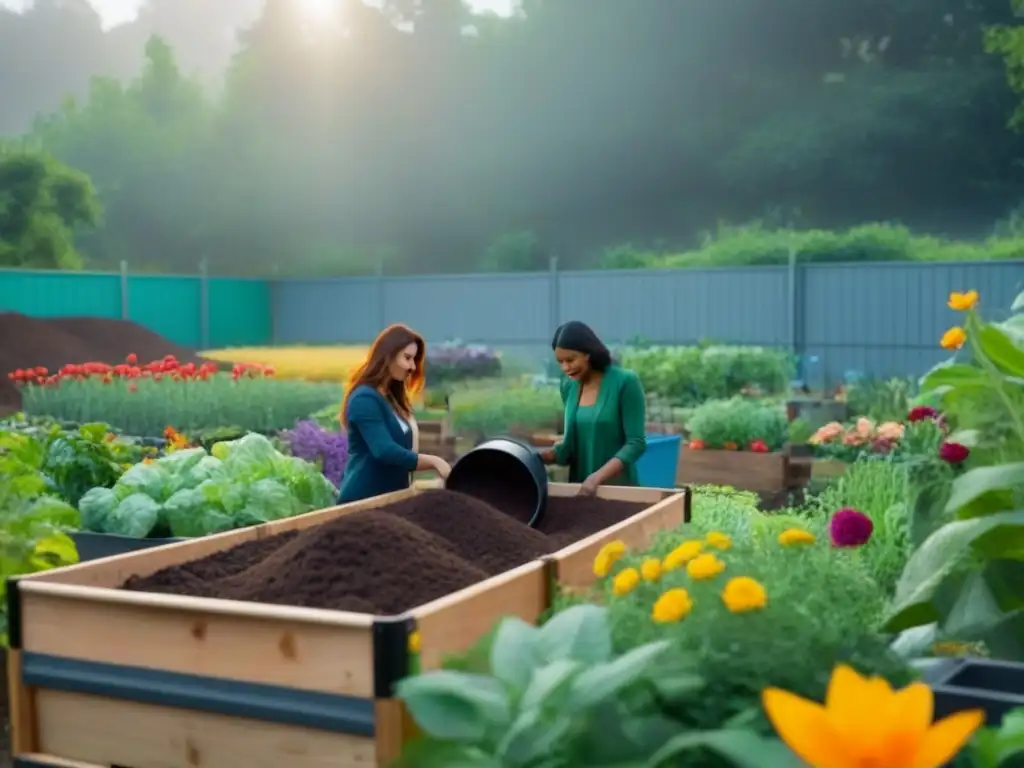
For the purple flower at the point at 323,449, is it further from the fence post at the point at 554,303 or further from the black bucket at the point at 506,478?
the fence post at the point at 554,303

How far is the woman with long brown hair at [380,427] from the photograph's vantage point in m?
4.22

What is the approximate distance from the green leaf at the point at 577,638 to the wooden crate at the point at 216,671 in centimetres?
48

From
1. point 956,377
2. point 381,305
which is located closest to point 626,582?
point 956,377

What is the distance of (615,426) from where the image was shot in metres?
4.63

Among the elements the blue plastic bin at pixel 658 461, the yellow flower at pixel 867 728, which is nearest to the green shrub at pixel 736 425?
the blue plastic bin at pixel 658 461

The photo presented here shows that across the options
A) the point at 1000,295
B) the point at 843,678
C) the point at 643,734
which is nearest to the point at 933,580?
the point at 643,734

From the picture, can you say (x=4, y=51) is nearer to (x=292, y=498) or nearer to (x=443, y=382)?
(x=443, y=382)

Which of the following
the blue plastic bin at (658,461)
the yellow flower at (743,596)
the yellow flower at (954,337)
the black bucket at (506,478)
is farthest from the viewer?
the blue plastic bin at (658,461)

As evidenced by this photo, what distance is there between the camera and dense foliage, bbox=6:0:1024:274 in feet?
102

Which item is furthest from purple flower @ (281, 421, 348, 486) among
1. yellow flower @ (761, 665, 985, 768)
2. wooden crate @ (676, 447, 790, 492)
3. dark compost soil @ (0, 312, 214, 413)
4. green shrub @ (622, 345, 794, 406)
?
dark compost soil @ (0, 312, 214, 413)

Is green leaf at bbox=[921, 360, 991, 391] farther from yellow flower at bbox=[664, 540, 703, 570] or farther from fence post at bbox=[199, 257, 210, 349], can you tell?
fence post at bbox=[199, 257, 210, 349]

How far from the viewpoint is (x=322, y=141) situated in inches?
1453

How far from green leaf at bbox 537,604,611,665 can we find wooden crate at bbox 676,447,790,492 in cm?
750

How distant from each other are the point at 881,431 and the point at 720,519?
3203mm
